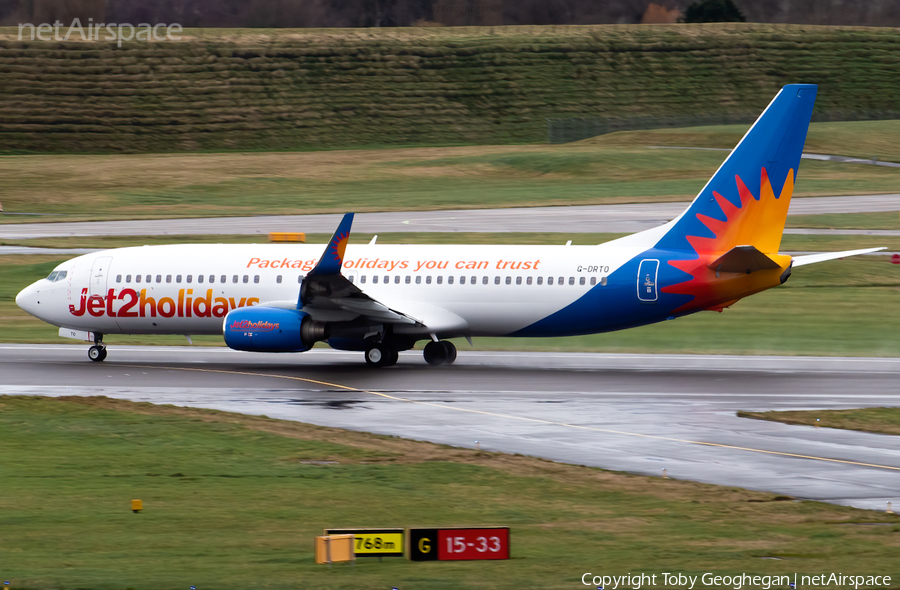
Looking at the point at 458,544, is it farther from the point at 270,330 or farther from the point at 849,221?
the point at 849,221

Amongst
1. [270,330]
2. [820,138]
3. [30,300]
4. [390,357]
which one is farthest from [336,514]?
[820,138]

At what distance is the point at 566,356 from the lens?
37781 millimetres

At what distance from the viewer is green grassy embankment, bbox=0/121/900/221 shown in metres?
78.4

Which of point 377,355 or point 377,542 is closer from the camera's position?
point 377,542

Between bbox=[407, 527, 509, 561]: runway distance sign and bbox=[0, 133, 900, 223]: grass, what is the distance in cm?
6127

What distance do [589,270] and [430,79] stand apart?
97800 millimetres

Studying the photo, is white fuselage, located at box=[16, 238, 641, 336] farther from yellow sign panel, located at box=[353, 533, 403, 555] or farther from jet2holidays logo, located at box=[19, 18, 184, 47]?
jet2holidays logo, located at box=[19, 18, 184, 47]

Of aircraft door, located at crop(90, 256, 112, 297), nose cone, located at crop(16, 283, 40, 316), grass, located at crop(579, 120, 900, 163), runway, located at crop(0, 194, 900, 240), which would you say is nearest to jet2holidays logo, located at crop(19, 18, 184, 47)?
grass, located at crop(579, 120, 900, 163)

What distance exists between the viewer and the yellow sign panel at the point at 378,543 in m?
13.3

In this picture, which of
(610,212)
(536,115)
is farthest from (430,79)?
(610,212)

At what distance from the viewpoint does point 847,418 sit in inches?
980

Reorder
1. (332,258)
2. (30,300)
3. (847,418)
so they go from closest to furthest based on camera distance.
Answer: (847,418)
(332,258)
(30,300)

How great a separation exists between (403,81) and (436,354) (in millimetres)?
95118

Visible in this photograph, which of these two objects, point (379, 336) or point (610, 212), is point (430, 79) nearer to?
point (610, 212)
